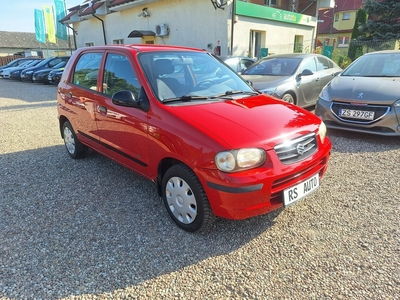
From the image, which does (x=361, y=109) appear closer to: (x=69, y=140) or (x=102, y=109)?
(x=102, y=109)

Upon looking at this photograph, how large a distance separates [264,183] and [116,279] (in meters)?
1.37

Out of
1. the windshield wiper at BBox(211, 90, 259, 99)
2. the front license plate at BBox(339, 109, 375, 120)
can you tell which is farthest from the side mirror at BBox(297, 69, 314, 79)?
the windshield wiper at BBox(211, 90, 259, 99)

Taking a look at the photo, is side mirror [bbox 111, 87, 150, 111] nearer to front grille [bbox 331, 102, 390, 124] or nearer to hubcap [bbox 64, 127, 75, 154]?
hubcap [bbox 64, 127, 75, 154]

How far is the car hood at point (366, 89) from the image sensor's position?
4.85 meters

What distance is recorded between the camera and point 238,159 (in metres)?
2.29

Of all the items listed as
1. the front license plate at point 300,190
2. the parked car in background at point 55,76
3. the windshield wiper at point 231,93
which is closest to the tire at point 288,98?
the windshield wiper at point 231,93

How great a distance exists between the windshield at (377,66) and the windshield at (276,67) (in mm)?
1272

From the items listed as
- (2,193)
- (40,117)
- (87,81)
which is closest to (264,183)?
(87,81)

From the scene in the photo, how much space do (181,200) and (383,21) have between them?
19869 mm

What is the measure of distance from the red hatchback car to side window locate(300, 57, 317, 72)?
4.11 meters

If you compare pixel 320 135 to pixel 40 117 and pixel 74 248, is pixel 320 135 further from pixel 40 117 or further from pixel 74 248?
pixel 40 117

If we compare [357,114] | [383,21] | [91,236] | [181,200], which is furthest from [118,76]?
[383,21]

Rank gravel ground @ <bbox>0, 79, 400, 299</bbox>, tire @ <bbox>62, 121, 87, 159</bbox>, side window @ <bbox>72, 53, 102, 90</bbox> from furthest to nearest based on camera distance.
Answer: tire @ <bbox>62, 121, 87, 159</bbox> < side window @ <bbox>72, 53, 102, 90</bbox> < gravel ground @ <bbox>0, 79, 400, 299</bbox>

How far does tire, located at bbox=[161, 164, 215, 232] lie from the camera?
2480 mm
